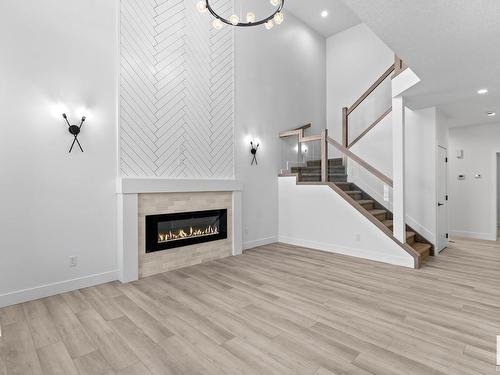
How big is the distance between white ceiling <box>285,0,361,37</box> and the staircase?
3.90 m

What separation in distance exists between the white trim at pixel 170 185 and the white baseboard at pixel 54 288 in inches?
47.3

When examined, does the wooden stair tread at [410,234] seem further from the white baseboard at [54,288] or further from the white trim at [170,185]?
the white baseboard at [54,288]

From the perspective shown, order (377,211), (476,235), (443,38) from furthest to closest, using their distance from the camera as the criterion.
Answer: (476,235) < (377,211) < (443,38)

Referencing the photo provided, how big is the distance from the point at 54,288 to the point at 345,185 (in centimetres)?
541

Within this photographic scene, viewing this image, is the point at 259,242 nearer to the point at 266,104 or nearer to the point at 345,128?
the point at 266,104

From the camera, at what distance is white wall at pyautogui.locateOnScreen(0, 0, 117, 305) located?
309 centimetres

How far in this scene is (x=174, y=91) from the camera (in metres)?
4.49

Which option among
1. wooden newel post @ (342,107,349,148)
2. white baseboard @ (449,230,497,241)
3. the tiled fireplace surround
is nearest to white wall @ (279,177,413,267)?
the tiled fireplace surround

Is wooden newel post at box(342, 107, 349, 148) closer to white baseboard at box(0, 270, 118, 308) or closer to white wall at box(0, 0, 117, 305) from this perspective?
white wall at box(0, 0, 117, 305)

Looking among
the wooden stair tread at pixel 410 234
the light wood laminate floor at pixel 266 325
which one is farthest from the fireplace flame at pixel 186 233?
the wooden stair tread at pixel 410 234

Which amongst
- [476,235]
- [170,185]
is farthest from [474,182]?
[170,185]

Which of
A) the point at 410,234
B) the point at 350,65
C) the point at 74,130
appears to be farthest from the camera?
the point at 350,65

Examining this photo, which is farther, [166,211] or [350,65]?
[350,65]

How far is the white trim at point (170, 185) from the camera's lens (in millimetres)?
3834
